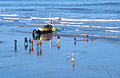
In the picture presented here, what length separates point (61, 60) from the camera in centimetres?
2933

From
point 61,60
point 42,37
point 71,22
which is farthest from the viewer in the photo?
point 71,22

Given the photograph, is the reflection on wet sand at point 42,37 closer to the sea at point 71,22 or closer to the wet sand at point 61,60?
the wet sand at point 61,60

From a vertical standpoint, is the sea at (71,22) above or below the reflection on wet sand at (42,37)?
above

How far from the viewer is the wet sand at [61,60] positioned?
980 inches

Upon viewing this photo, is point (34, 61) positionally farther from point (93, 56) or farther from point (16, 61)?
point (93, 56)

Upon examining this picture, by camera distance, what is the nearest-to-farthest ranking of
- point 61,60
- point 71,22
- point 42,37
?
1. point 61,60
2. point 42,37
3. point 71,22

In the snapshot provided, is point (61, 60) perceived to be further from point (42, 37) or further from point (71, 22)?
point (71, 22)

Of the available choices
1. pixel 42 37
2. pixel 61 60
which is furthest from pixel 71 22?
pixel 61 60

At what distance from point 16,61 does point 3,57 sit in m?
2.38

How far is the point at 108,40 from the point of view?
4184cm

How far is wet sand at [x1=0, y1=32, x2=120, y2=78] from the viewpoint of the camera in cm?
2489

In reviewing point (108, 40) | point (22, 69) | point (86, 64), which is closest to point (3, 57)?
point (22, 69)

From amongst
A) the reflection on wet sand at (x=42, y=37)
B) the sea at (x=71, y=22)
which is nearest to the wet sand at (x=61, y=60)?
the reflection on wet sand at (x=42, y=37)

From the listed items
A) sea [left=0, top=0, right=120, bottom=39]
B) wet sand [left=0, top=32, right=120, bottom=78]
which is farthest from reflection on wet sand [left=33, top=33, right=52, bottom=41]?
sea [left=0, top=0, right=120, bottom=39]
